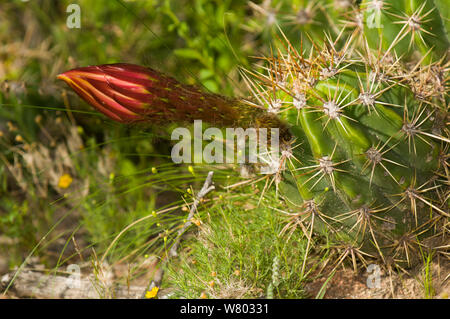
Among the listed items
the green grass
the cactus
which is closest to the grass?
the green grass

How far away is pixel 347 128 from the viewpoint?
1.25 m

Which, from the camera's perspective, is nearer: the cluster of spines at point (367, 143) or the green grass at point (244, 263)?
the cluster of spines at point (367, 143)

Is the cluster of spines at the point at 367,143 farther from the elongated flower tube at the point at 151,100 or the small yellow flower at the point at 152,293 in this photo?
the small yellow flower at the point at 152,293

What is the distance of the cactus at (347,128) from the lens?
128cm

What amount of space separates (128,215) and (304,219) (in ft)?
3.03

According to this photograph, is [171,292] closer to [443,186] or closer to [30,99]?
[443,186]

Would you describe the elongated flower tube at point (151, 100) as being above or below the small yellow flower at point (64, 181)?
above

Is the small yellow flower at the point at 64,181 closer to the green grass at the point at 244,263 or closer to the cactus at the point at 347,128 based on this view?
the green grass at the point at 244,263

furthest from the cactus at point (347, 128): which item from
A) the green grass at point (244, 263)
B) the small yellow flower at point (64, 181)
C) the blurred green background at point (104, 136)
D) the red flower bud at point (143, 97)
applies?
the small yellow flower at point (64, 181)

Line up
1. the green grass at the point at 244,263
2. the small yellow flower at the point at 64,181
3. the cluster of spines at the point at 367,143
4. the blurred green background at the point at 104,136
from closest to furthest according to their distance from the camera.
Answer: the cluster of spines at the point at 367,143 → the green grass at the point at 244,263 → the blurred green background at the point at 104,136 → the small yellow flower at the point at 64,181

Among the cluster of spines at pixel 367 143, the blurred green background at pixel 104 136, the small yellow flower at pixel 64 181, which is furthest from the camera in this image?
the small yellow flower at pixel 64 181

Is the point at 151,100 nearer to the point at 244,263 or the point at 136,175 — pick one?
the point at 244,263

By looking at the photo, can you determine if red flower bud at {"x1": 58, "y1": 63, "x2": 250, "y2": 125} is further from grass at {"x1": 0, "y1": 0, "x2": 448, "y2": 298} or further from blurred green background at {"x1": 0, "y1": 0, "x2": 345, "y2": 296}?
blurred green background at {"x1": 0, "y1": 0, "x2": 345, "y2": 296}

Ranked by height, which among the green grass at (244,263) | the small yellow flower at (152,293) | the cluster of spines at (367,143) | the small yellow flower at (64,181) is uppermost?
the cluster of spines at (367,143)
